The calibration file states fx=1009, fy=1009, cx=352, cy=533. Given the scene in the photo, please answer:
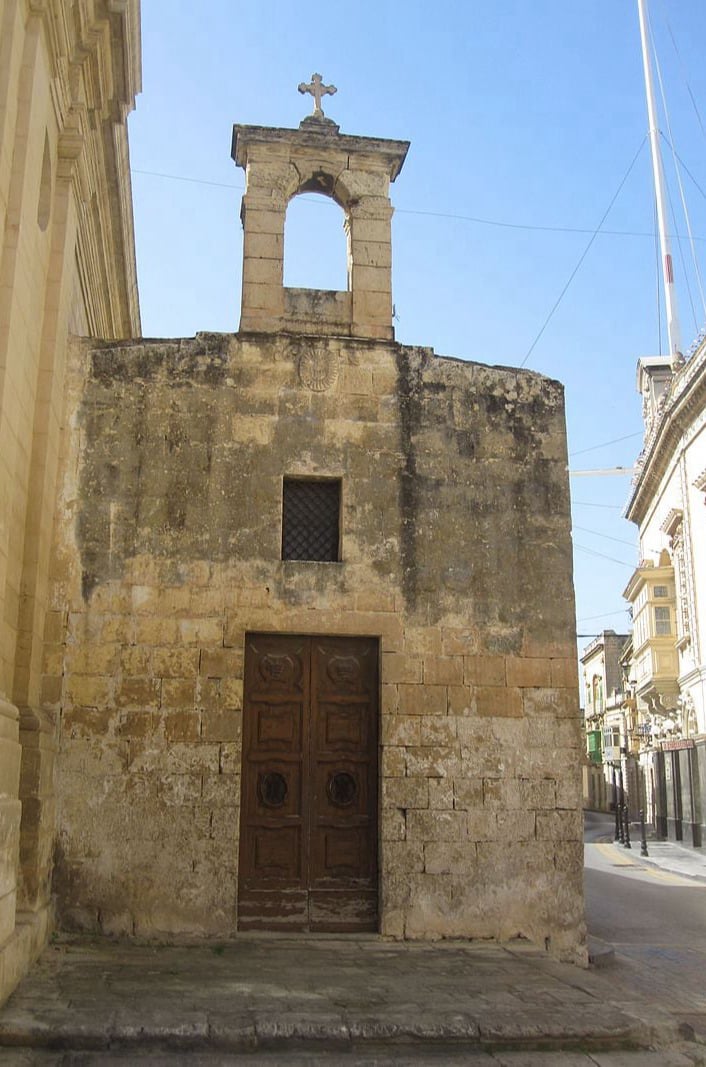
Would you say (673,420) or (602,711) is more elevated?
(673,420)

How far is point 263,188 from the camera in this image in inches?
378

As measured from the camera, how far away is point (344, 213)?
393 inches

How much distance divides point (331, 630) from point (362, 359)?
8.02 feet

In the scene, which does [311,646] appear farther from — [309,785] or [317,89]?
[317,89]

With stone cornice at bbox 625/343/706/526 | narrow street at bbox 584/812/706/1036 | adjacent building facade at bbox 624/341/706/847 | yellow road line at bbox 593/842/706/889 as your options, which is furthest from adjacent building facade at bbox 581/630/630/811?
narrow street at bbox 584/812/706/1036

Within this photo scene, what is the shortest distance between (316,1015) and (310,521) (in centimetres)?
414

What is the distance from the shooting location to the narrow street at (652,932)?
24.8ft

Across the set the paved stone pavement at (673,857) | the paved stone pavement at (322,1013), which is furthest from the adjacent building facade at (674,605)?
the paved stone pavement at (322,1013)

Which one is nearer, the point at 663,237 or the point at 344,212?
the point at 344,212

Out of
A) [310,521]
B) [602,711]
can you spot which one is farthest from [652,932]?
[602,711]

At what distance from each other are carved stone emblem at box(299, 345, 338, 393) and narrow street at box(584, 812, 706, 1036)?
17.2 feet

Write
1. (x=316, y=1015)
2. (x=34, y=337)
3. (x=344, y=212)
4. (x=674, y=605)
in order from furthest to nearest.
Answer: (x=674, y=605) < (x=344, y=212) < (x=34, y=337) < (x=316, y=1015)

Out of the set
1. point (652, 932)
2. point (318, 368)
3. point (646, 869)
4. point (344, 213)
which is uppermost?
point (344, 213)

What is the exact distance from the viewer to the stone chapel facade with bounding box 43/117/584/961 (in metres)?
7.93
